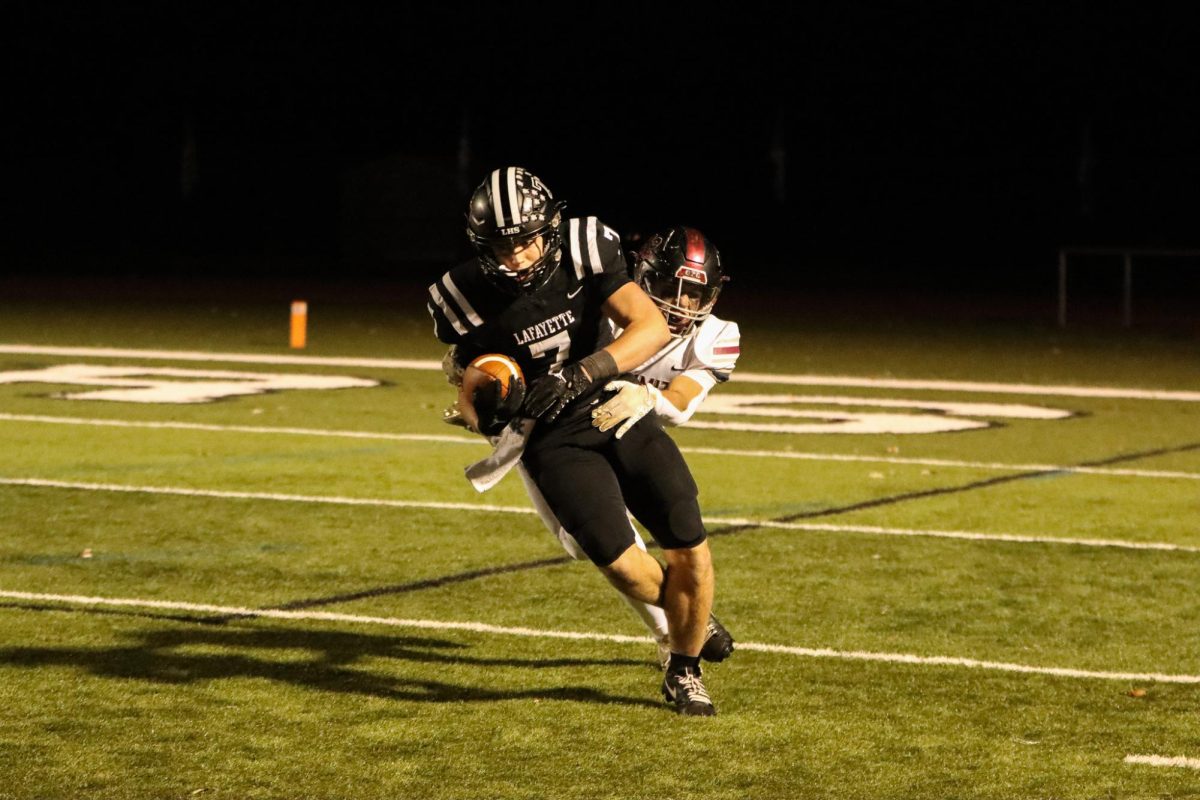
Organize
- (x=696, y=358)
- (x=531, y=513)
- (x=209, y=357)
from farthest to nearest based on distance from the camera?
1. (x=209, y=357)
2. (x=531, y=513)
3. (x=696, y=358)

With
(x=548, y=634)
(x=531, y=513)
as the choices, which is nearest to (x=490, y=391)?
(x=548, y=634)

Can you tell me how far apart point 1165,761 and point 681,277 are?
1.97m

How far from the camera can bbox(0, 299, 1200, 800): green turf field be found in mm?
5281

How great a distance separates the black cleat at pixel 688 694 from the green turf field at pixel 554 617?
6 cm

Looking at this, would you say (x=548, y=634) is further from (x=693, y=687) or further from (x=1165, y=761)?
(x=1165, y=761)

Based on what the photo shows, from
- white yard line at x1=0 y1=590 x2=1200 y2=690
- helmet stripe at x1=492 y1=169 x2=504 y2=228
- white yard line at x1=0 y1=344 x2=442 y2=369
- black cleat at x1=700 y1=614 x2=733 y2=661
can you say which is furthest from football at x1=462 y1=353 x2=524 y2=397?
white yard line at x1=0 y1=344 x2=442 y2=369

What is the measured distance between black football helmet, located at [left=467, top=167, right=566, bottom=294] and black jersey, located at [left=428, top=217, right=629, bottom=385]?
12cm

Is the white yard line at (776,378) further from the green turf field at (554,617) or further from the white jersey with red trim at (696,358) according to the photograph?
the white jersey with red trim at (696,358)

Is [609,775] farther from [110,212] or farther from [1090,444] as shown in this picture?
[110,212]

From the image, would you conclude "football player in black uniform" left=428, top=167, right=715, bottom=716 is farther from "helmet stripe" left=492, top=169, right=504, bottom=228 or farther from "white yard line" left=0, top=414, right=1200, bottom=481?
"white yard line" left=0, top=414, right=1200, bottom=481

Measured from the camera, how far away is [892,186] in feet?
122

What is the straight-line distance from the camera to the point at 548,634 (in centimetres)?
693

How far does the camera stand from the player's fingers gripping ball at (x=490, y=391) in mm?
5590

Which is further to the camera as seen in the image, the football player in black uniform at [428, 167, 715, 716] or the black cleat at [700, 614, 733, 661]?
the black cleat at [700, 614, 733, 661]
